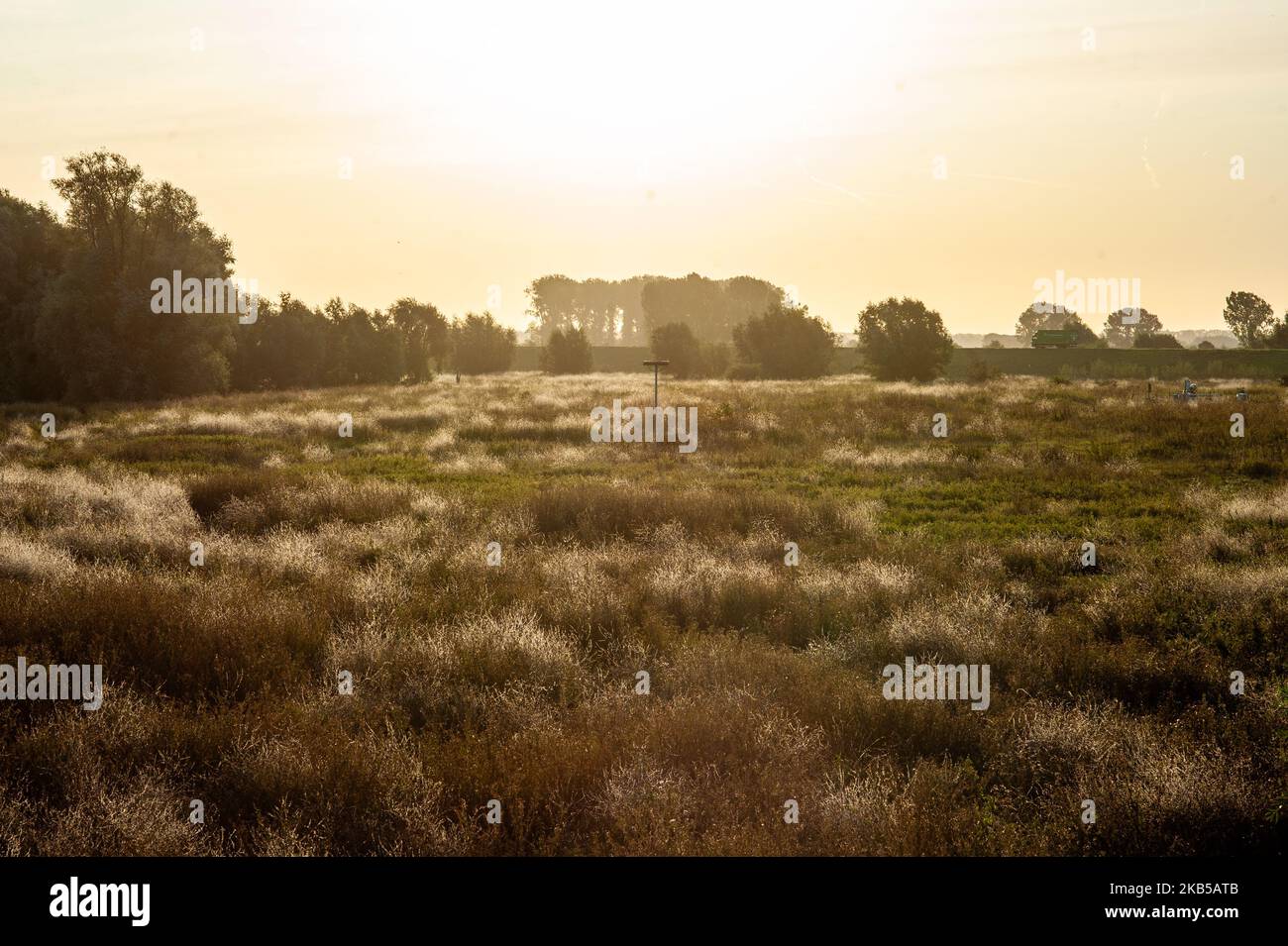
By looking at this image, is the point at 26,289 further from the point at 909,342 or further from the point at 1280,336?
the point at 1280,336

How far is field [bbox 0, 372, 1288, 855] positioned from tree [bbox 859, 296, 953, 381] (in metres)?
39.4

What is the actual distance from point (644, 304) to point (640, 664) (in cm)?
13365

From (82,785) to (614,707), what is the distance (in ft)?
10.00

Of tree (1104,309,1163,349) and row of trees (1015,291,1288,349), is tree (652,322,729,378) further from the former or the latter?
tree (1104,309,1163,349)

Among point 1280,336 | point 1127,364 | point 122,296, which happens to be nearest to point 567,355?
point 122,296

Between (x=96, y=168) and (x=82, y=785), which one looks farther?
(x=96, y=168)

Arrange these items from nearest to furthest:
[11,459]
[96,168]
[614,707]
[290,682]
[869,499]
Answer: [614,707] < [290,682] < [869,499] < [11,459] < [96,168]

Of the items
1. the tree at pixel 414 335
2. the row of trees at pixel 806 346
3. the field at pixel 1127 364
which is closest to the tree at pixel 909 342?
the row of trees at pixel 806 346

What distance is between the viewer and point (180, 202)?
39250mm

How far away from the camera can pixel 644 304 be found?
5379 inches

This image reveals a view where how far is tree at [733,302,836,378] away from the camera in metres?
65.3
